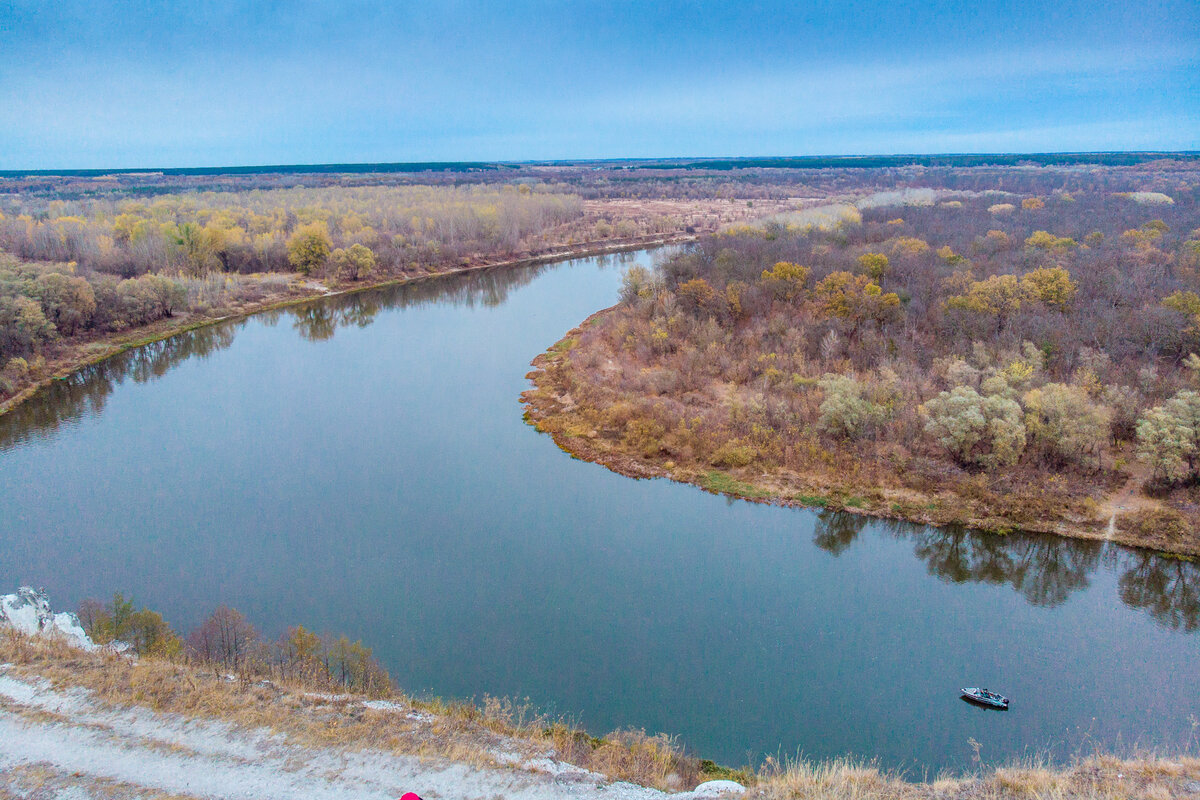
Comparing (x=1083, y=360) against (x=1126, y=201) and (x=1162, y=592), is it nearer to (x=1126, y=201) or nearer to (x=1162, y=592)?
(x=1162, y=592)

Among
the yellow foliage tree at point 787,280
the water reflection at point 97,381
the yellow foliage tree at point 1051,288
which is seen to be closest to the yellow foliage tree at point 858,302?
the yellow foliage tree at point 787,280

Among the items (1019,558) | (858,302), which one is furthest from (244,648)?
(858,302)

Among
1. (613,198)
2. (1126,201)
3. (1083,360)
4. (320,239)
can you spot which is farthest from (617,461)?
(613,198)

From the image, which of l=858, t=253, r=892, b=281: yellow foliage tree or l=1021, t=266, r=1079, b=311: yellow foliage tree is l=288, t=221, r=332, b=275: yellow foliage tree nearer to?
l=858, t=253, r=892, b=281: yellow foliage tree

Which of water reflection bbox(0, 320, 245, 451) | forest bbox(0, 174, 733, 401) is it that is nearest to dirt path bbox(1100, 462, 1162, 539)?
water reflection bbox(0, 320, 245, 451)

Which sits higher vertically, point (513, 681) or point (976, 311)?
point (976, 311)

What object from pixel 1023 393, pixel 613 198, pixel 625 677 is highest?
pixel 613 198

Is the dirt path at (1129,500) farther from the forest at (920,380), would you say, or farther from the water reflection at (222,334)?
the water reflection at (222,334)

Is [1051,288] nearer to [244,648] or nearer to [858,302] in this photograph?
[858,302]
